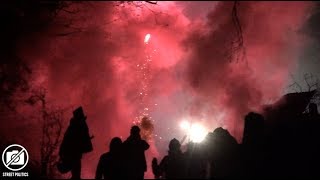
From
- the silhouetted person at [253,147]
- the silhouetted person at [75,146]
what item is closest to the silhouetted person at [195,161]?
the silhouetted person at [253,147]

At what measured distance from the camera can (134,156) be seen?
368 inches

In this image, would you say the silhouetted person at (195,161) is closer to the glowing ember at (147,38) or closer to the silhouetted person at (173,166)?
the silhouetted person at (173,166)

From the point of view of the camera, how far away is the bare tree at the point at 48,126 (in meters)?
24.4

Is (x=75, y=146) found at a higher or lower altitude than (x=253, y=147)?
higher

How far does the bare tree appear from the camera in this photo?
24.4 meters

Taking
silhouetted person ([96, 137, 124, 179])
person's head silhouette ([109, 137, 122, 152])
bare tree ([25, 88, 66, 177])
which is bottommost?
silhouetted person ([96, 137, 124, 179])

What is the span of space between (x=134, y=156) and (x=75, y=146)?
5.41 ft

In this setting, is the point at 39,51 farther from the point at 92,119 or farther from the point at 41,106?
the point at 92,119

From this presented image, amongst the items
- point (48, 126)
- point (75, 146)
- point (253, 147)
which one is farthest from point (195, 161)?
point (48, 126)

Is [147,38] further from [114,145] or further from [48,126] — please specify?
[114,145]

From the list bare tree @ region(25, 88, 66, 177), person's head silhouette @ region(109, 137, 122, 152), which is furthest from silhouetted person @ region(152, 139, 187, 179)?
bare tree @ region(25, 88, 66, 177)

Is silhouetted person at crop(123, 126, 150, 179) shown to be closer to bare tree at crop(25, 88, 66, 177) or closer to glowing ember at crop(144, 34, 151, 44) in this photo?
bare tree at crop(25, 88, 66, 177)

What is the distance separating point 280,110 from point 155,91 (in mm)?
30053

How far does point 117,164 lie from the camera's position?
29.2ft
